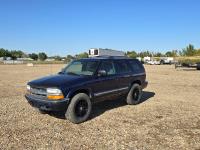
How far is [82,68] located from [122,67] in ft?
5.52

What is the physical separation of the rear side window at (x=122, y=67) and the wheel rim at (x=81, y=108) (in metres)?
1.98

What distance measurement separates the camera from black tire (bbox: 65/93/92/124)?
21.1 feet

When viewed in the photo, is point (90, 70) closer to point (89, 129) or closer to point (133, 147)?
point (89, 129)

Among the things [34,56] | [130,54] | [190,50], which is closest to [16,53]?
[34,56]

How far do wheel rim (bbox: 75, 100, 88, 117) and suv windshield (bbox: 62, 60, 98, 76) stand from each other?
3.08 ft

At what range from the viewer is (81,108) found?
676cm

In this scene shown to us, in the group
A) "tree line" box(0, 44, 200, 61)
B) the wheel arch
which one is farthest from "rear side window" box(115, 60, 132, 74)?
"tree line" box(0, 44, 200, 61)

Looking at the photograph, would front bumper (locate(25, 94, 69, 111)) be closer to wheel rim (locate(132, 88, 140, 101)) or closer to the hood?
the hood

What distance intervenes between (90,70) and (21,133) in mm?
2769

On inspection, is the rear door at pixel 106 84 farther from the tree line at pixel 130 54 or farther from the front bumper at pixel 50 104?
the tree line at pixel 130 54

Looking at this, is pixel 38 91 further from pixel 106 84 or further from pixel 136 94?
pixel 136 94

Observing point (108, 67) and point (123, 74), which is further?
point (123, 74)

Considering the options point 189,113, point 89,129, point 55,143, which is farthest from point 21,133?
point 189,113

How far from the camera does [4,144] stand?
16.6 ft
